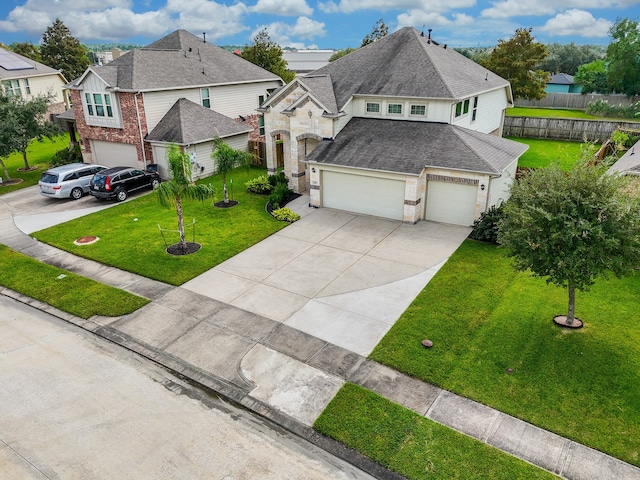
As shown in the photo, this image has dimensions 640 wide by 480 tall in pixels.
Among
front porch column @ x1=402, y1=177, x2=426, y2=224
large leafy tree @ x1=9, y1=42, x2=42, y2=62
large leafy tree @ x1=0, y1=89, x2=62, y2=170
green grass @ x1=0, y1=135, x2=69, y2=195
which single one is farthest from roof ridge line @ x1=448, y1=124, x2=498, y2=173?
large leafy tree @ x1=9, y1=42, x2=42, y2=62

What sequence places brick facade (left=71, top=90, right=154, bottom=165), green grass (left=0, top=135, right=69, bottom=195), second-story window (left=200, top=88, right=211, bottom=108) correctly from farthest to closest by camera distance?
second-story window (left=200, top=88, right=211, bottom=108), green grass (left=0, top=135, right=69, bottom=195), brick facade (left=71, top=90, right=154, bottom=165)

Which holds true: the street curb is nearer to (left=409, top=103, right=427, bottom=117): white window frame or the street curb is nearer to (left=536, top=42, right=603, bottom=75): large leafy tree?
(left=409, top=103, right=427, bottom=117): white window frame

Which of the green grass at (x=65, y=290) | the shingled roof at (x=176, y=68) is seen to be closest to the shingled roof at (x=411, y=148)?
the green grass at (x=65, y=290)

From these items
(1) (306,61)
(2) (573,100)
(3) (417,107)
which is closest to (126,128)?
(3) (417,107)

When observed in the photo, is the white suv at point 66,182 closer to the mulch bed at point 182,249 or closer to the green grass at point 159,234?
the green grass at point 159,234

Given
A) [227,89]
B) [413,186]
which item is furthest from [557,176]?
[227,89]

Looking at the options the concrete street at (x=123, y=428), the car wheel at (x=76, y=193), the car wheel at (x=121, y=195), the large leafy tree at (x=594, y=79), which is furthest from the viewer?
the large leafy tree at (x=594, y=79)
